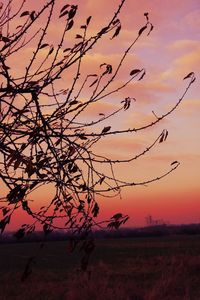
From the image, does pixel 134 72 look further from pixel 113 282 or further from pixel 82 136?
pixel 113 282

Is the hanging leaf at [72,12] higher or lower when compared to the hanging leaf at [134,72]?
higher

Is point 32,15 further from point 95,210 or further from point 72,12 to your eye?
point 95,210

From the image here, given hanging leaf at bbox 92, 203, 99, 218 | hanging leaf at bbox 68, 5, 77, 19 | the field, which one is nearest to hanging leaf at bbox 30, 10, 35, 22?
hanging leaf at bbox 68, 5, 77, 19

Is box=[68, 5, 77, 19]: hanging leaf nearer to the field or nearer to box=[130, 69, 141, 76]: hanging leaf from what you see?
box=[130, 69, 141, 76]: hanging leaf

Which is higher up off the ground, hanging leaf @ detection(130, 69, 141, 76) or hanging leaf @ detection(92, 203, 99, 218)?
hanging leaf @ detection(130, 69, 141, 76)

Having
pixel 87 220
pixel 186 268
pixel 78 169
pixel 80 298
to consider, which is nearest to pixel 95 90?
pixel 78 169

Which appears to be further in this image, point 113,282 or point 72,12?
point 113,282

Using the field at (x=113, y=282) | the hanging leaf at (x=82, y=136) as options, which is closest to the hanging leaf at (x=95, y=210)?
the hanging leaf at (x=82, y=136)

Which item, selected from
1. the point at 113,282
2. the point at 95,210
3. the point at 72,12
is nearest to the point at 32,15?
the point at 72,12

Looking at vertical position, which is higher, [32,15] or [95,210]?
[32,15]

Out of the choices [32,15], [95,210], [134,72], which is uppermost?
[32,15]

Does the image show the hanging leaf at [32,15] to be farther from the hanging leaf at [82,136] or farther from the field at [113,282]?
the field at [113,282]

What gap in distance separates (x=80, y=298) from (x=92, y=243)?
16481mm

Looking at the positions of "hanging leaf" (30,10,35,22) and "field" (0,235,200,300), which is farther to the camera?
"field" (0,235,200,300)
